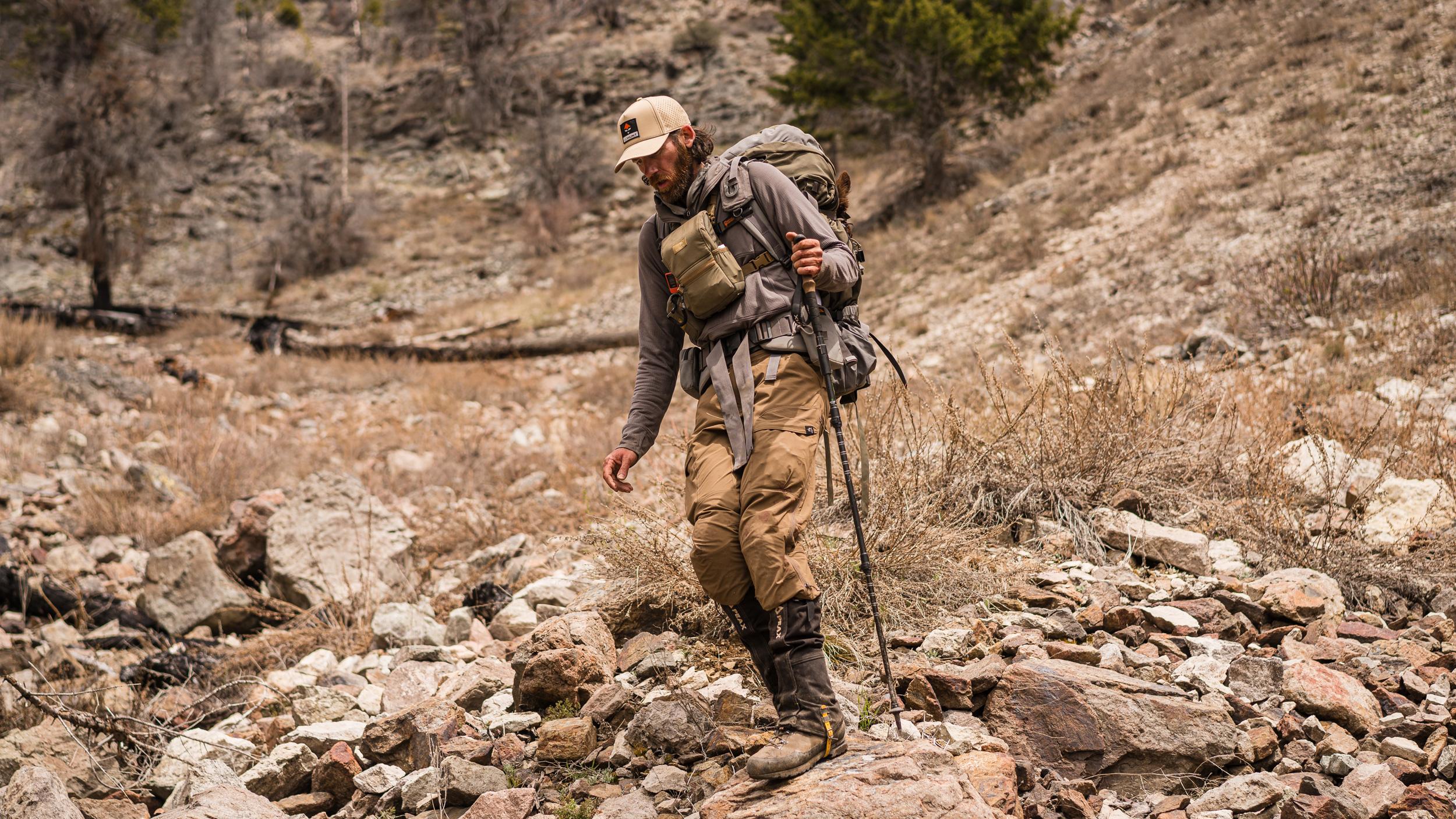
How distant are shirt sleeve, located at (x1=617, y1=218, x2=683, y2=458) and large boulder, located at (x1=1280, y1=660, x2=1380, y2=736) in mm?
2322

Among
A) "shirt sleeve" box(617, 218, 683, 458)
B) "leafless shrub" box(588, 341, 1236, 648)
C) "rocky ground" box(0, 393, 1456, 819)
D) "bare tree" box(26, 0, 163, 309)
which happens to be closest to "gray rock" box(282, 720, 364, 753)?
"rocky ground" box(0, 393, 1456, 819)

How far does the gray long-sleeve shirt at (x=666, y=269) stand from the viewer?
270 cm

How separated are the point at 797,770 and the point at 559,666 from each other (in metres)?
1.26

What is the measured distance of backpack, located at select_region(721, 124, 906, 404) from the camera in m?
2.79

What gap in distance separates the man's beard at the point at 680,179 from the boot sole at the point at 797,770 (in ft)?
5.56

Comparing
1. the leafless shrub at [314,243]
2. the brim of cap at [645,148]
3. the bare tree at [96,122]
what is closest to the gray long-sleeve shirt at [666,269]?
the brim of cap at [645,148]

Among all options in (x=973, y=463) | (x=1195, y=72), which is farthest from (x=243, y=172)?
(x=973, y=463)

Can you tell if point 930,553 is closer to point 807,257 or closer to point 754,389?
point 754,389

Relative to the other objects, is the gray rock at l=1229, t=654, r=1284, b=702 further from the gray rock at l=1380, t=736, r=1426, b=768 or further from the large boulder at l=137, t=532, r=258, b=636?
the large boulder at l=137, t=532, r=258, b=636

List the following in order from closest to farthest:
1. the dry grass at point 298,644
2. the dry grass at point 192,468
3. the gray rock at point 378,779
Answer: the gray rock at point 378,779, the dry grass at point 298,644, the dry grass at point 192,468

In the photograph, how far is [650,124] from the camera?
2.71 m

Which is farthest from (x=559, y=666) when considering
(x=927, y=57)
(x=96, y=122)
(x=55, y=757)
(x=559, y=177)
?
(x=559, y=177)

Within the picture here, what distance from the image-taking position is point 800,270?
260 centimetres

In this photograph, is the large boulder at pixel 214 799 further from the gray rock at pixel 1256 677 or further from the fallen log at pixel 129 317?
the fallen log at pixel 129 317
